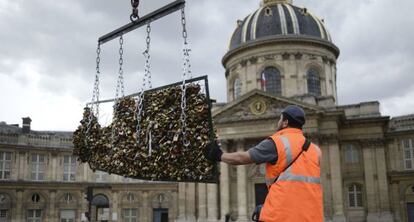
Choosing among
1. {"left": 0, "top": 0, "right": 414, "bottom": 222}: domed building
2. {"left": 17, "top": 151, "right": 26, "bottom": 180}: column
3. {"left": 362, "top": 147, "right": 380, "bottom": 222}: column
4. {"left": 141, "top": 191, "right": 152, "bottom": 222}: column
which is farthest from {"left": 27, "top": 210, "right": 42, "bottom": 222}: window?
{"left": 362, "top": 147, "right": 380, "bottom": 222}: column

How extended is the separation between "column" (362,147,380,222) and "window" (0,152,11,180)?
3383cm

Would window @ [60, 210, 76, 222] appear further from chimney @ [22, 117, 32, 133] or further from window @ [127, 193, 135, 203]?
chimney @ [22, 117, 32, 133]

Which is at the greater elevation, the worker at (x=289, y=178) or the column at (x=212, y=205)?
the worker at (x=289, y=178)

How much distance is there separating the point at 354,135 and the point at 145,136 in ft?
117

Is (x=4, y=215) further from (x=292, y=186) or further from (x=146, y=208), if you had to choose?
(x=292, y=186)

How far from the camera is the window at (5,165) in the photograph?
4625 centimetres

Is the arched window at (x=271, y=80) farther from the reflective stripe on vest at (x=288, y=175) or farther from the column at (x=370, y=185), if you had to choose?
the reflective stripe on vest at (x=288, y=175)

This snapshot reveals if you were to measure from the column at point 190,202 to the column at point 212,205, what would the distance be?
2562 mm

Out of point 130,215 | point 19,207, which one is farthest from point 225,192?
point 19,207

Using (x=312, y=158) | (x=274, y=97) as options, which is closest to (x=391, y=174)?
(x=274, y=97)

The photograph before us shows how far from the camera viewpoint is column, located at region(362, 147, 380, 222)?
3913cm

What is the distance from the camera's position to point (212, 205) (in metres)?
42.0

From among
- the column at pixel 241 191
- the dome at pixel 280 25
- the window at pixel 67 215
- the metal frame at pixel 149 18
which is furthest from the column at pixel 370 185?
the metal frame at pixel 149 18

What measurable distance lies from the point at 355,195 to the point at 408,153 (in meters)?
6.12
